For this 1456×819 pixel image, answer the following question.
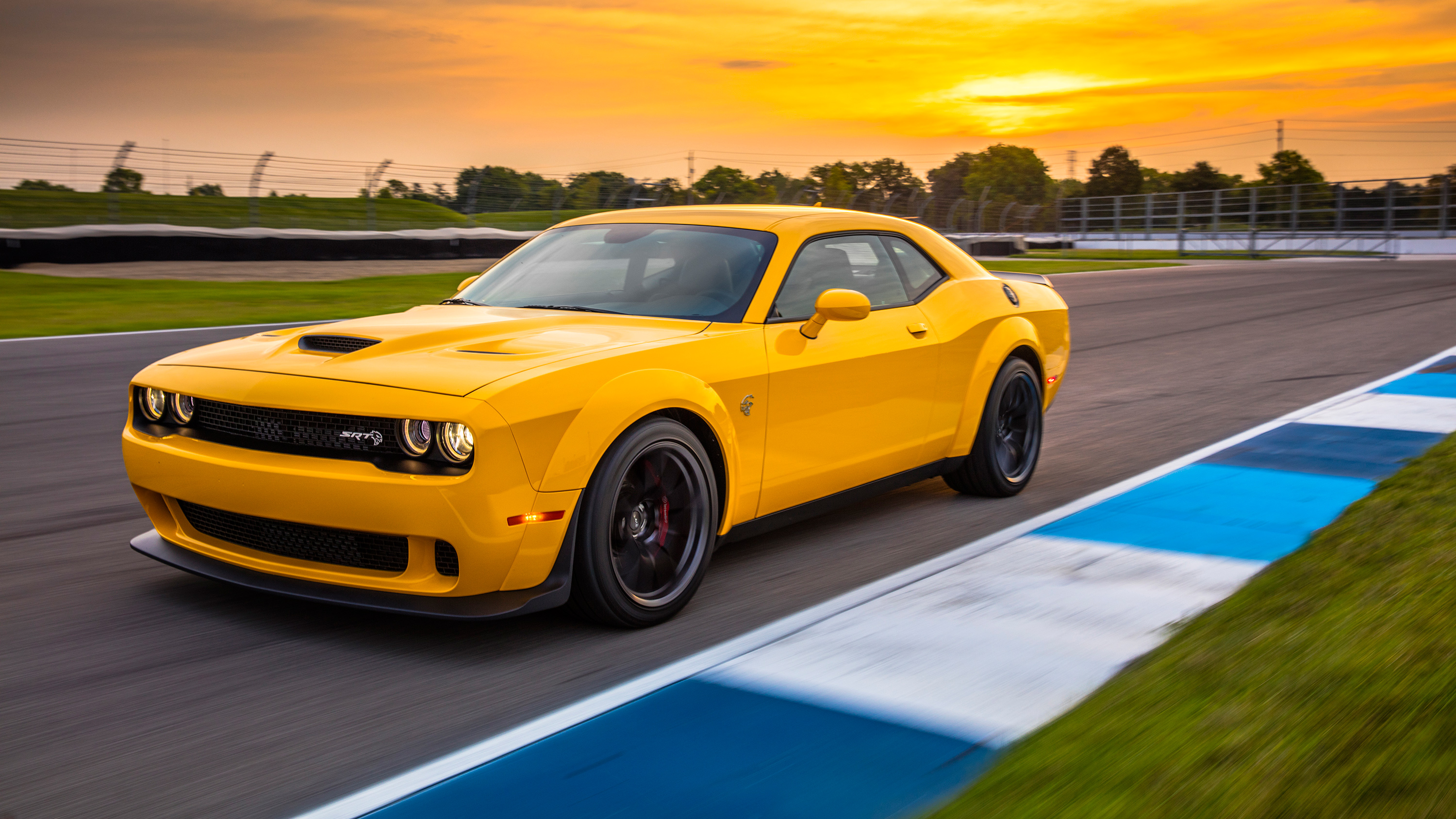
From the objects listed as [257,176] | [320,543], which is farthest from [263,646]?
[257,176]

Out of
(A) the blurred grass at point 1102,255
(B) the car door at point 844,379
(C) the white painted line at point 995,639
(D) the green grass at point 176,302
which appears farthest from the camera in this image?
(A) the blurred grass at point 1102,255

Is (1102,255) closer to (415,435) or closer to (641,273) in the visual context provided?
(641,273)

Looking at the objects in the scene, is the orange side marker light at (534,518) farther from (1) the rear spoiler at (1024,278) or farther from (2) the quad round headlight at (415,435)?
(1) the rear spoiler at (1024,278)

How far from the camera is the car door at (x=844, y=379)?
457 cm

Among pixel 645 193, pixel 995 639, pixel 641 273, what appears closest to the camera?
pixel 995 639

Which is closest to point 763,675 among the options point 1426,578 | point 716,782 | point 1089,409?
point 716,782

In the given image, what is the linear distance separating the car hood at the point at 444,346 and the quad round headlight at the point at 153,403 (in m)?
0.13

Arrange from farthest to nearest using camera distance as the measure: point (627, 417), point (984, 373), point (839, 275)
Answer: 1. point (984, 373)
2. point (839, 275)
3. point (627, 417)

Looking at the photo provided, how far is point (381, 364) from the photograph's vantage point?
381 centimetres

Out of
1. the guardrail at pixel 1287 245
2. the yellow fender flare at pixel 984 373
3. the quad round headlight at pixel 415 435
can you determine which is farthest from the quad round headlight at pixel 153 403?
the guardrail at pixel 1287 245

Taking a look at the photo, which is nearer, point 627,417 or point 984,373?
point 627,417

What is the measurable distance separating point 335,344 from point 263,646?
3.33ft

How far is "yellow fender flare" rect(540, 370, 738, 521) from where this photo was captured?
3670mm

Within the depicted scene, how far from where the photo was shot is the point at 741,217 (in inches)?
205
